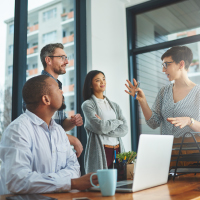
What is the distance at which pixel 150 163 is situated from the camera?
113 centimetres

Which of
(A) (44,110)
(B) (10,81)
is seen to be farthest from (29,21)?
(A) (44,110)

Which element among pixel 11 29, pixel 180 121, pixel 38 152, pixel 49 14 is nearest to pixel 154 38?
pixel 49 14

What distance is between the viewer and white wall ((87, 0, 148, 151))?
371 centimetres

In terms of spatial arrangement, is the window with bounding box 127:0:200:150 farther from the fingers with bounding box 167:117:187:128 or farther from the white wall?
the fingers with bounding box 167:117:187:128

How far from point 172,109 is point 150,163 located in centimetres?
89

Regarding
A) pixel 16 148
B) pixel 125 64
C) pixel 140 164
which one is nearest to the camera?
pixel 140 164

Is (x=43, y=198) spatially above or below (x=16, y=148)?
below

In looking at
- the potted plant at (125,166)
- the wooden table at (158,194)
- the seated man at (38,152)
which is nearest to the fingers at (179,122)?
the potted plant at (125,166)

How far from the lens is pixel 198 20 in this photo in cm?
394

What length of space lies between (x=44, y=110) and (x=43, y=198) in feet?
2.05

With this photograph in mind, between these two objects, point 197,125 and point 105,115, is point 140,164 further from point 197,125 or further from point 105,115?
point 105,115

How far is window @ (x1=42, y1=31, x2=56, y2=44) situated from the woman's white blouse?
903 mm

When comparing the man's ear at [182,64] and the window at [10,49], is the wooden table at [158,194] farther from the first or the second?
the window at [10,49]

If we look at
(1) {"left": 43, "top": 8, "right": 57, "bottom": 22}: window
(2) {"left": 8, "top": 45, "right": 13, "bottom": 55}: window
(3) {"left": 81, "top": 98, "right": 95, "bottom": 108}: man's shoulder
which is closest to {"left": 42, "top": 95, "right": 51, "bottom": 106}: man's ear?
(3) {"left": 81, "top": 98, "right": 95, "bottom": 108}: man's shoulder
